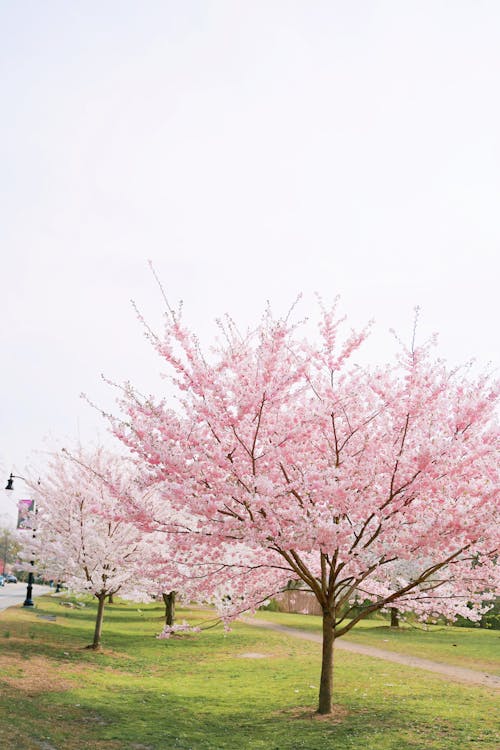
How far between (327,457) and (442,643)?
67.3 feet

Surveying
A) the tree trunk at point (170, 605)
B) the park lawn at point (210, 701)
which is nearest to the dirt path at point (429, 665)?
the park lawn at point (210, 701)

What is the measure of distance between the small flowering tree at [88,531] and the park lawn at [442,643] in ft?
29.6

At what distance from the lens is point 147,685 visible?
15.1m

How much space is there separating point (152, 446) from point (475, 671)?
1471 centimetres

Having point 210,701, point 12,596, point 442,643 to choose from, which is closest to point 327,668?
point 210,701

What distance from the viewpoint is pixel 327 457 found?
38.3 ft

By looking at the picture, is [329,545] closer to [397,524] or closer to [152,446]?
[397,524]

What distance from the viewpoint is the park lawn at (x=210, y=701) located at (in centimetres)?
1006

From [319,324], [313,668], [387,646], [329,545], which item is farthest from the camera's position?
[387,646]

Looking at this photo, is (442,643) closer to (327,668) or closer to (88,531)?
(88,531)

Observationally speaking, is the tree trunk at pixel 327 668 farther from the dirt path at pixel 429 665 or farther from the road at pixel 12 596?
the road at pixel 12 596

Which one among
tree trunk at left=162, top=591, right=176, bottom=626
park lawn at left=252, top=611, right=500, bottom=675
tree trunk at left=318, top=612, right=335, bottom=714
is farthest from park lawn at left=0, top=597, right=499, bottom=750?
tree trunk at left=162, top=591, right=176, bottom=626

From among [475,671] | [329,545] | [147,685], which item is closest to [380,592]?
[329,545]

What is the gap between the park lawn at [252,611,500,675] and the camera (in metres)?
22.1
